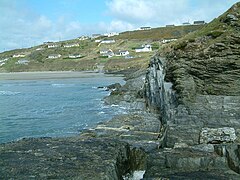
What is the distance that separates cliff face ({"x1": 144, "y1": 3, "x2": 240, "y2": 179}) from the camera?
10453mm

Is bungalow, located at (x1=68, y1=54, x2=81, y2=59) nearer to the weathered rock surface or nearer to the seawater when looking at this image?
the seawater

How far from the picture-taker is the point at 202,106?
21297 mm

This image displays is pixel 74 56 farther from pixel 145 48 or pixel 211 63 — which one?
pixel 211 63

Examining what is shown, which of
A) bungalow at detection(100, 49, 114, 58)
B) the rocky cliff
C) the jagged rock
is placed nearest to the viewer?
the rocky cliff

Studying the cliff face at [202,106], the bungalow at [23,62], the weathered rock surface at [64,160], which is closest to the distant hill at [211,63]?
the cliff face at [202,106]

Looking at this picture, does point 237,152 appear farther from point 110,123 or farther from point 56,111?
point 56,111

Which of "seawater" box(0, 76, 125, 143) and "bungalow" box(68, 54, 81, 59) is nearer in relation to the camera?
"seawater" box(0, 76, 125, 143)

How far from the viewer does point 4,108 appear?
48812 mm

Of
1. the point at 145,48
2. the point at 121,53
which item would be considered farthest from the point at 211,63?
the point at 121,53

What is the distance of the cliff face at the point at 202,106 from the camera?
10453mm

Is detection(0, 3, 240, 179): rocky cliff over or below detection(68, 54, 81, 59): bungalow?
below

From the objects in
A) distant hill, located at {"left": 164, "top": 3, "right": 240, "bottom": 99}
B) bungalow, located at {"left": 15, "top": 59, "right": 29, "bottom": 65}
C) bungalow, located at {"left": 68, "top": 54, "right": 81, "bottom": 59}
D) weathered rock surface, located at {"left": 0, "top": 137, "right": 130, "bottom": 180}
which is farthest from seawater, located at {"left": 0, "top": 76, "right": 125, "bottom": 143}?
bungalow, located at {"left": 15, "top": 59, "right": 29, "bottom": 65}

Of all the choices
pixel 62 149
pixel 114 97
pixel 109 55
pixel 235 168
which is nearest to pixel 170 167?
pixel 235 168

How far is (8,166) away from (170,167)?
511 centimetres
